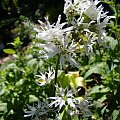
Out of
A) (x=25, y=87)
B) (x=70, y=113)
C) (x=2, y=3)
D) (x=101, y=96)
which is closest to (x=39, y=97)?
(x=25, y=87)

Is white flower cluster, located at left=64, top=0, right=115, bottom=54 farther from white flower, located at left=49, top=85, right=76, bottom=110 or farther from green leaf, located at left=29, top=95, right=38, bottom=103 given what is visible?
green leaf, located at left=29, top=95, right=38, bottom=103

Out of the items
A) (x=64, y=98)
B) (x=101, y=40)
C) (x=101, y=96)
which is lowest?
(x=101, y=96)

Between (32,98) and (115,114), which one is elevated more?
(32,98)

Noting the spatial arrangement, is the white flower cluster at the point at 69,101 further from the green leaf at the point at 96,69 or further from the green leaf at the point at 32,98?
the green leaf at the point at 96,69

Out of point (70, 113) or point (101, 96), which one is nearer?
point (70, 113)

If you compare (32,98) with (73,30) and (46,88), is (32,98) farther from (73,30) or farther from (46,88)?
(73,30)

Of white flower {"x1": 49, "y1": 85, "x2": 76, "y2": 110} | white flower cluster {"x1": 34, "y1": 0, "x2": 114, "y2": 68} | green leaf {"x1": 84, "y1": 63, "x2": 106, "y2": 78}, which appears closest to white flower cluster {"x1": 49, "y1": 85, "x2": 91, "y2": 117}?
white flower {"x1": 49, "y1": 85, "x2": 76, "y2": 110}

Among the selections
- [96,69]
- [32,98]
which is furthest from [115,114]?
[32,98]

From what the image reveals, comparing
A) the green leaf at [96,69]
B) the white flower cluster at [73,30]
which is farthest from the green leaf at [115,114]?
the white flower cluster at [73,30]

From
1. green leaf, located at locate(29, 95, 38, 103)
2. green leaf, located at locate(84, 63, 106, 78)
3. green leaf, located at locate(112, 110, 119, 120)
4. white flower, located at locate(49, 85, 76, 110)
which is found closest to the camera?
white flower, located at locate(49, 85, 76, 110)

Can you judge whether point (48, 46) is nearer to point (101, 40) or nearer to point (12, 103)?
point (101, 40)

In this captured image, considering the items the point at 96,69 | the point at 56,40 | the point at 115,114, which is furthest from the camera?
the point at 96,69
